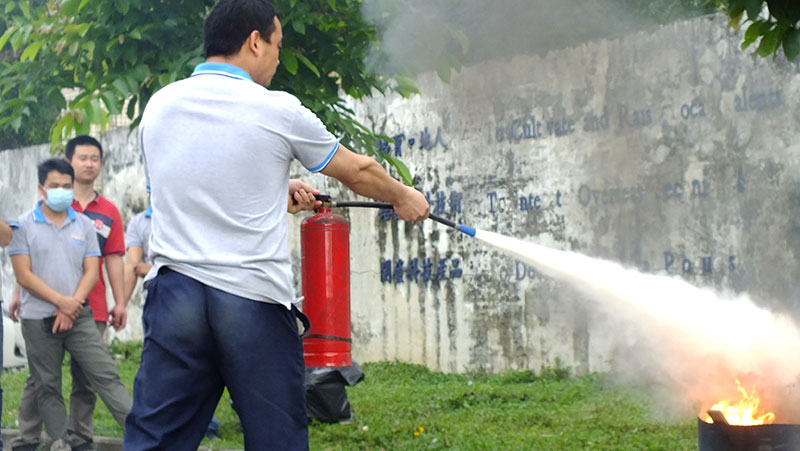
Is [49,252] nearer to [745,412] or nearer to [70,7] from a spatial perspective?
[70,7]

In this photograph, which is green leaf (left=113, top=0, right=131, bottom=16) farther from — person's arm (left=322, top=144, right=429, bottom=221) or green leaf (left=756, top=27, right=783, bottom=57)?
green leaf (left=756, top=27, right=783, bottom=57)

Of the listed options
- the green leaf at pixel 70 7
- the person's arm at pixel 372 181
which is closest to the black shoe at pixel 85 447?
the green leaf at pixel 70 7

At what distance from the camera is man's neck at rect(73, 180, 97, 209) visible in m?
6.80

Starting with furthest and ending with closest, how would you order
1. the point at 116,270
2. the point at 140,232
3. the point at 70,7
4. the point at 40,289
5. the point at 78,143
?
the point at 140,232, the point at 116,270, the point at 78,143, the point at 40,289, the point at 70,7

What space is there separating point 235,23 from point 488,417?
175 inches

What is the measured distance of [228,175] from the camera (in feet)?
9.80

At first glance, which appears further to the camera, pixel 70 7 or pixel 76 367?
pixel 76 367

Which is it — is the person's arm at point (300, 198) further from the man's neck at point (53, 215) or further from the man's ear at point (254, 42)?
the man's neck at point (53, 215)

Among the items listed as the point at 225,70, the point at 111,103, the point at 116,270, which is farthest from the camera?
the point at 116,270

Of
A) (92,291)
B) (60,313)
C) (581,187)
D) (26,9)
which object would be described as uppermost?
(26,9)

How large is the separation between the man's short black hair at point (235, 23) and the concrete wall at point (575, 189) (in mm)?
4851

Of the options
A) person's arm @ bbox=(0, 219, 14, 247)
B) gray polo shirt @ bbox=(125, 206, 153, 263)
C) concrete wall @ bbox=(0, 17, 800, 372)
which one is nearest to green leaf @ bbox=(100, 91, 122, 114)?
person's arm @ bbox=(0, 219, 14, 247)

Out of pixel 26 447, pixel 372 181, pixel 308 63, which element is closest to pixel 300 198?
pixel 372 181

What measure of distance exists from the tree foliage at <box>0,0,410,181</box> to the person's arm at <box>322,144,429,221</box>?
257cm
